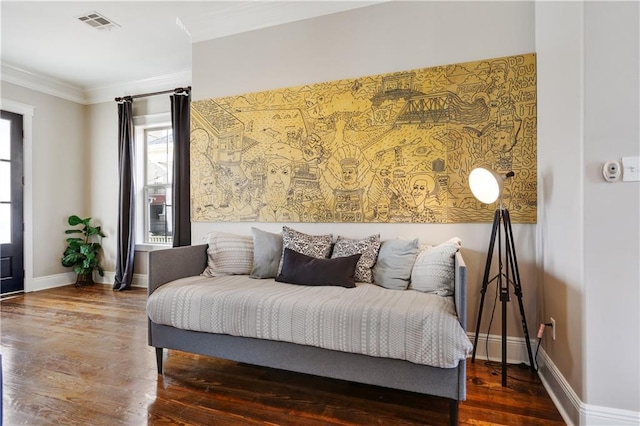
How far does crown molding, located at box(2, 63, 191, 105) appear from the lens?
455 centimetres

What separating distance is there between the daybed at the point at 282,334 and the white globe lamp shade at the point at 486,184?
1.42ft

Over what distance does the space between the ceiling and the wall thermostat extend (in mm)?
2161

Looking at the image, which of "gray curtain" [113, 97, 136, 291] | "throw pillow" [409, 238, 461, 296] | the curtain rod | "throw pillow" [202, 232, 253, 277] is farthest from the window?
"throw pillow" [409, 238, 461, 296]

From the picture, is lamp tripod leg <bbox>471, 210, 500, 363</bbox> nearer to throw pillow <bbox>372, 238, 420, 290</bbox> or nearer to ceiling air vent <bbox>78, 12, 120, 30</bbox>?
throw pillow <bbox>372, 238, 420, 290</bbox>

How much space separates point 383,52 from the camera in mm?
2850

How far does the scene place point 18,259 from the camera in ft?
15.0

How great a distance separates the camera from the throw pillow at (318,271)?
7.66ft

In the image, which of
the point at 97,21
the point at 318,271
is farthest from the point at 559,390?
the point at 97,21

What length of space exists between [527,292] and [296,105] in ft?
7.76

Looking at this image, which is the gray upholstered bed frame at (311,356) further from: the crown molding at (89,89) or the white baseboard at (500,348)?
the crown molding at (89,89)

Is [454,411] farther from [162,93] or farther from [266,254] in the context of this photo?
[162,93]

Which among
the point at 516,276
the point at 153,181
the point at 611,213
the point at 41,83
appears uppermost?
the point at 41,83

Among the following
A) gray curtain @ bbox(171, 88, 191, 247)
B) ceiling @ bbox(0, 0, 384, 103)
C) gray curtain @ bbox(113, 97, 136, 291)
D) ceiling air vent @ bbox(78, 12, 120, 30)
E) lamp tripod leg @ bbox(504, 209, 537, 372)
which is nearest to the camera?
lamp tripod leg @ bbox(504, 209, 537, 372)

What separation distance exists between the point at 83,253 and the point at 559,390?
223 inches
